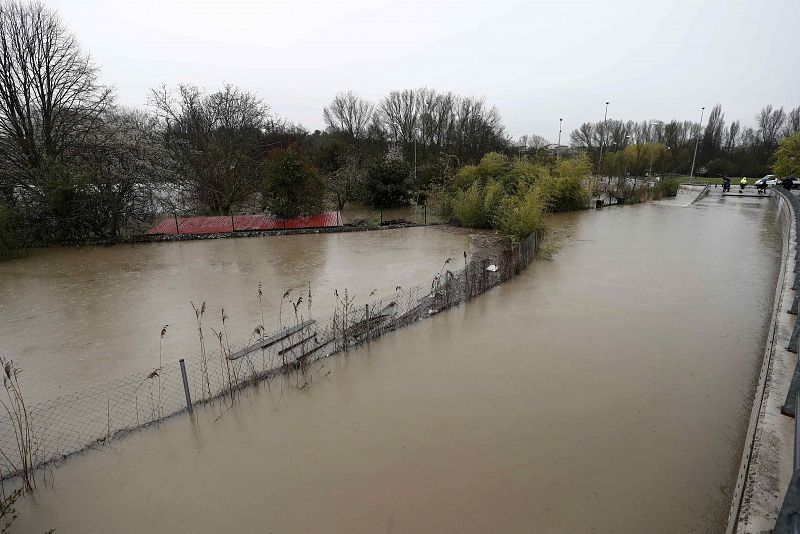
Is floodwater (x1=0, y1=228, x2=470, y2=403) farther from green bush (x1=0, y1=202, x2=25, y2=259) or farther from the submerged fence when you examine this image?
green bush (x1=0, y1=202, x2=25, y2=259)

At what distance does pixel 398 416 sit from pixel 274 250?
10.8 meters

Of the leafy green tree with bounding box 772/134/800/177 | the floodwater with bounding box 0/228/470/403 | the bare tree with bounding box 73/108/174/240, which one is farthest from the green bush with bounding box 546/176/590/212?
the bare tree with bounding box 73/108/174/240

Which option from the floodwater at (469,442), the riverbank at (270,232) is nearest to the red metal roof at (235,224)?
the riverbank at (270,232)

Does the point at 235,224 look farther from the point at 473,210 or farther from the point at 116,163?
the point at 473,210

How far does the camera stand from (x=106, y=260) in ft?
44.8

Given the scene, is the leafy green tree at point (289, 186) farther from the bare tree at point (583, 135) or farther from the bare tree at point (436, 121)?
the bare tree at point (583, 135)

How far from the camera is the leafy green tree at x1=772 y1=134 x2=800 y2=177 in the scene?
2716cm

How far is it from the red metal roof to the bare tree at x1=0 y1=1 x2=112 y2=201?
4168 mm

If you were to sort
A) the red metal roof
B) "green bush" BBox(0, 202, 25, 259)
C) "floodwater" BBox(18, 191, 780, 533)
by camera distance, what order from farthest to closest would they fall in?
the red metal roof
"green bush" BBox(0, 202, 25, 259)
"floodwater" BBox(18, 191, 780, 533)

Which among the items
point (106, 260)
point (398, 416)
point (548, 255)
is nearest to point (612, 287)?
point (548, 255)

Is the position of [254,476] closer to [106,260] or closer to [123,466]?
[123,466]

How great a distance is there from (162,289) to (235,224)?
802 cm

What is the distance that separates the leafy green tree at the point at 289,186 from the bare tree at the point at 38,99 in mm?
7345

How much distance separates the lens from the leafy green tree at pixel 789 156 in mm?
27156
